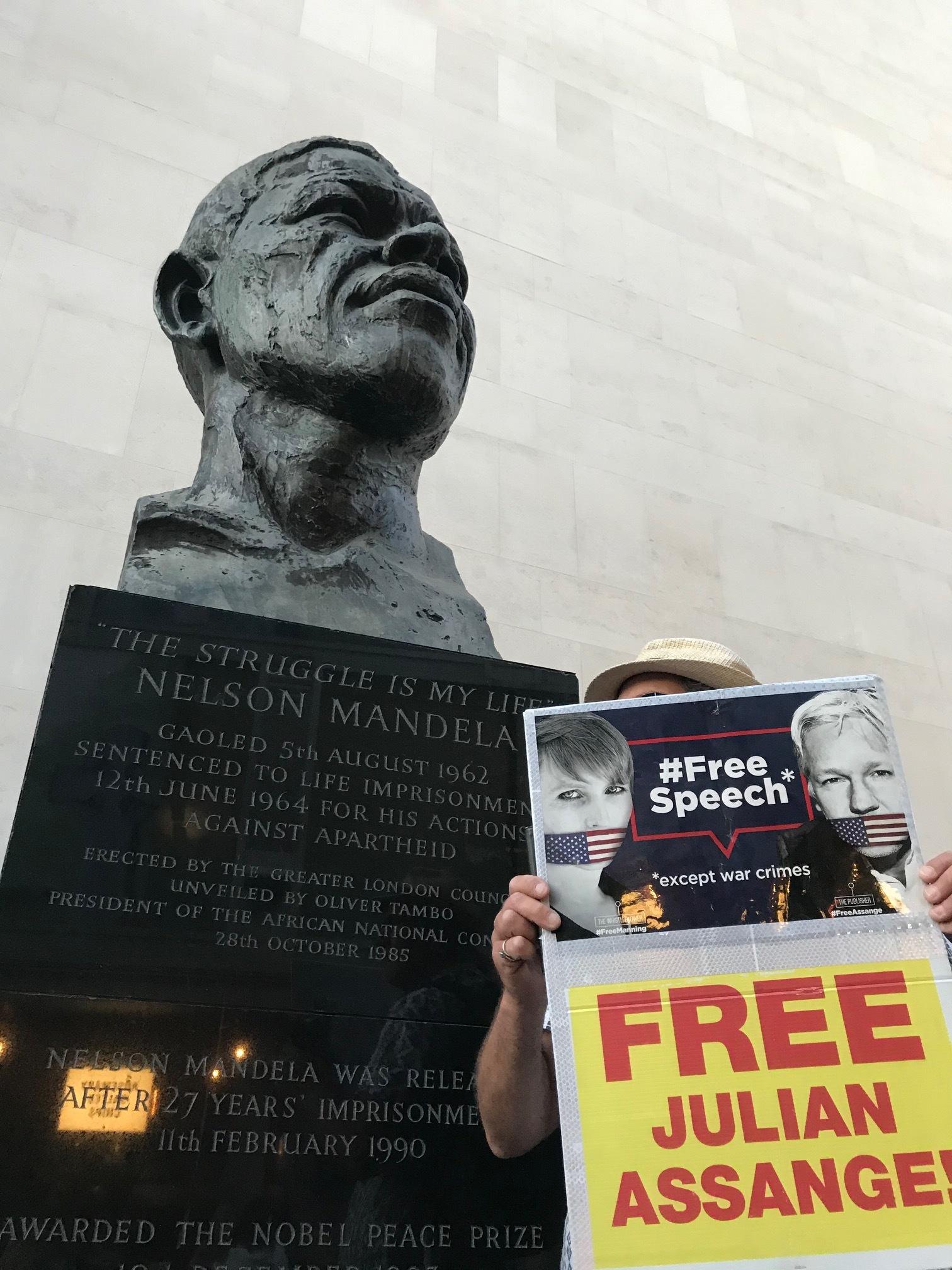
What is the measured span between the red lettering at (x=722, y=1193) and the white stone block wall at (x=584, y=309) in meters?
3.39

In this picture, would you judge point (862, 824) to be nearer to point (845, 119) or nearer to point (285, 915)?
point (285, 915)

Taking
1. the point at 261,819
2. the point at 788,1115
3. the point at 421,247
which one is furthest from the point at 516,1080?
the point at 421,247

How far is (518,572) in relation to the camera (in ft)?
18.2

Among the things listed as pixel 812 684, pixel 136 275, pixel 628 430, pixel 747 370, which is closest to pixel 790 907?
pixel 812 684

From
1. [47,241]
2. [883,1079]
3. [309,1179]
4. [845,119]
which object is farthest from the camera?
[845,119]

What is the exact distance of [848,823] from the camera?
1312 millimetres

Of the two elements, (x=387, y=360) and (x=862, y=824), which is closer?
(x=862, y=824)

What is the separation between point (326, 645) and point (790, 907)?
1.13 metres

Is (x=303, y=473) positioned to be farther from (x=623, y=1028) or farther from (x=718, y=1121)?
(x=718, y=1121)

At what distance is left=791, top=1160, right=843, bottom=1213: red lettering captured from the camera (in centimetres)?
111

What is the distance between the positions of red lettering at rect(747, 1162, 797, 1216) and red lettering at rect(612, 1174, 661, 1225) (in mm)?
96

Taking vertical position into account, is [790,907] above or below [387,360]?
below

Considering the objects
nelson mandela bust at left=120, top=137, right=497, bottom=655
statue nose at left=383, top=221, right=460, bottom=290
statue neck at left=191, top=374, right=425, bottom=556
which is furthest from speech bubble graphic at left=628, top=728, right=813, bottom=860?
statue nose at left=383, top=221, right=460, bottom=290

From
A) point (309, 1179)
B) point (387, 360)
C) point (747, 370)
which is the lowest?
point (309, 1179)
